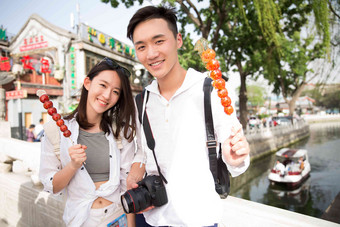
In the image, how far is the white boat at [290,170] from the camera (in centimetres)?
1155

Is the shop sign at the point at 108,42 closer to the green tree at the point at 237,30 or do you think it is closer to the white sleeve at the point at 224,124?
the green tree at the point at 237,30

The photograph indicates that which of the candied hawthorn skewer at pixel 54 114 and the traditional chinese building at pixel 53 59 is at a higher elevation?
the traditional chinese building at pixel 53 59

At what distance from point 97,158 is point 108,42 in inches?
682

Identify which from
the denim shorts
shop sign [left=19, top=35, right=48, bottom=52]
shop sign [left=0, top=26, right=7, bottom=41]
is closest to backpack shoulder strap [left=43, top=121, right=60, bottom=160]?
the denim shorts

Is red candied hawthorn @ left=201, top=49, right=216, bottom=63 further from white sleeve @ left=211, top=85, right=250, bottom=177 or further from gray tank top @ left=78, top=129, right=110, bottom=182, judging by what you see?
gray tank top @ left=78, top=129, right=110, bottom=182

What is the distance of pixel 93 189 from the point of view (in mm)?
1664

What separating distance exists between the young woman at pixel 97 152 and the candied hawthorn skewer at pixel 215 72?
80 cm

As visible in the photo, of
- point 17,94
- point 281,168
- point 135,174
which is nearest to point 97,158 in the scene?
point 135,174

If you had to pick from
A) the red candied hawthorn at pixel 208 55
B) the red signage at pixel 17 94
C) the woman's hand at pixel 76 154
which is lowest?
the woman's hand at pixel 76 154

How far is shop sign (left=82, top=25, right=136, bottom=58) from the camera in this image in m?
15.6

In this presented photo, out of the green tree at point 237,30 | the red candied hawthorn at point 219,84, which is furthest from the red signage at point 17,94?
the red candied hawthorn at point 219,84

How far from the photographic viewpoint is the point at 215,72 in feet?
3.81

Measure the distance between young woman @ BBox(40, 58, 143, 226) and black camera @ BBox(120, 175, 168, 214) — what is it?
16.4 inches

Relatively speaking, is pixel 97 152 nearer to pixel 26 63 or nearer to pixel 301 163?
pixel 301 163
